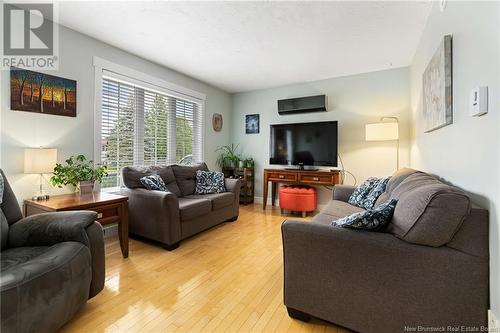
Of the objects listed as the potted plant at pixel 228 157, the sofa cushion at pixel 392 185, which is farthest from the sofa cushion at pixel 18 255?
the potted plant at pixel 228 157

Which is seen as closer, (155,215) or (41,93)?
(41,93)

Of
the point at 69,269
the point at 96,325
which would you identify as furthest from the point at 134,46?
the point at 96,325

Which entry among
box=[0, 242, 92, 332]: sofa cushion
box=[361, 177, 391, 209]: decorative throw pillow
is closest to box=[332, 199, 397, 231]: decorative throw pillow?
box=[361, 177, 391, 209]: decorative throw pillow

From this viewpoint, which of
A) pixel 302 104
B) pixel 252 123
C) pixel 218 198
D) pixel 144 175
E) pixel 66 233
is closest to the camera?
pixel 66 233

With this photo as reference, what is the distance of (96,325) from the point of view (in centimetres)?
138

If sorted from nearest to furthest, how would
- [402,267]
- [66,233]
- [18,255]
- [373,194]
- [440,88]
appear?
[402,267], [18,255], [66,233], [440,88], [373,194]

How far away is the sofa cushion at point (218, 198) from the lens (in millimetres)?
3068

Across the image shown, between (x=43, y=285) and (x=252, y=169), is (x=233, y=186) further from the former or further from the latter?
(x=43, y=285)

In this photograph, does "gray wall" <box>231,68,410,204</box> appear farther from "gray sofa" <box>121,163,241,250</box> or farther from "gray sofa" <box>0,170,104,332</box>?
"gray sofa" <box>0,170,104,332</box>

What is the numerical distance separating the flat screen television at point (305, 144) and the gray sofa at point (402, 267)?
264cm

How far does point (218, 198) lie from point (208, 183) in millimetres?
409

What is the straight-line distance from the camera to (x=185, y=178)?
11.2ft

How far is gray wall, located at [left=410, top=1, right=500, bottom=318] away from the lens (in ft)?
3.22

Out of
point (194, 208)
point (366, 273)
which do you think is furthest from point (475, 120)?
point (194, 208)
